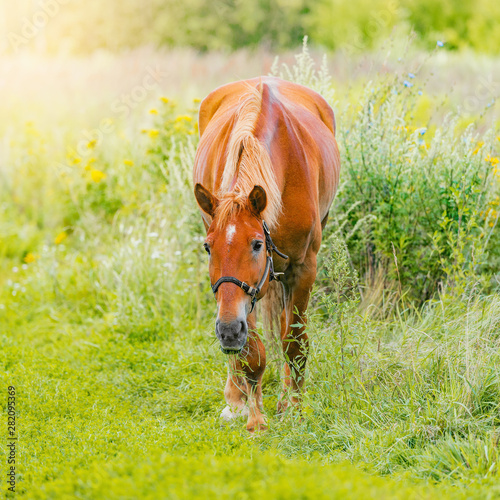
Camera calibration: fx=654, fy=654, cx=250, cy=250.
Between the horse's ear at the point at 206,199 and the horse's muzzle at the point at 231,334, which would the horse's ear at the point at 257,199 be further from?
the horse's muzzle at the point at 231,334

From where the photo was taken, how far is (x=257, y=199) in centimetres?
346

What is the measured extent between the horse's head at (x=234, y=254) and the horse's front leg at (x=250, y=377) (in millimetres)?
528

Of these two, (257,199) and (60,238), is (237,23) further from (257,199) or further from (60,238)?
(257,199)

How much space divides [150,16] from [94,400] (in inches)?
842

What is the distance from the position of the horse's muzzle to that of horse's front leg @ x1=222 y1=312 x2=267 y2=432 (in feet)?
1.70

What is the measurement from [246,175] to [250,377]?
52.7 inches

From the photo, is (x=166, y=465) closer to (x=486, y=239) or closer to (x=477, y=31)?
(x=486, y=239)

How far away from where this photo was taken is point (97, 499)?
256cm

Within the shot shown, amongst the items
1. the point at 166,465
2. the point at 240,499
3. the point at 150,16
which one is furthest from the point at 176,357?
the point at 150,16

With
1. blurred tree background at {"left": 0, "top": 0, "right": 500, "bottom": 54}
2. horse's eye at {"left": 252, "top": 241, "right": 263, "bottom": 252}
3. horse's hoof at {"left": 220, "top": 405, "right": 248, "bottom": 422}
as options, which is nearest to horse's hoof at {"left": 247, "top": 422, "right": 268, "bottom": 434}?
horse's hoof at {"left": 220, "top": 405, "right": 248, "bottom": 422}

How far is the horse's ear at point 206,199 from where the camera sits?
11.4 ft

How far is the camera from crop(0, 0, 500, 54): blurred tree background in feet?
71.8

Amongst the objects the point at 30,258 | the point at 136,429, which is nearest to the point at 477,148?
the point at 136,429

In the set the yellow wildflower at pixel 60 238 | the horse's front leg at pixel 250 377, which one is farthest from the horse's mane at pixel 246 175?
the yellow wildflower at pixel 60 238
